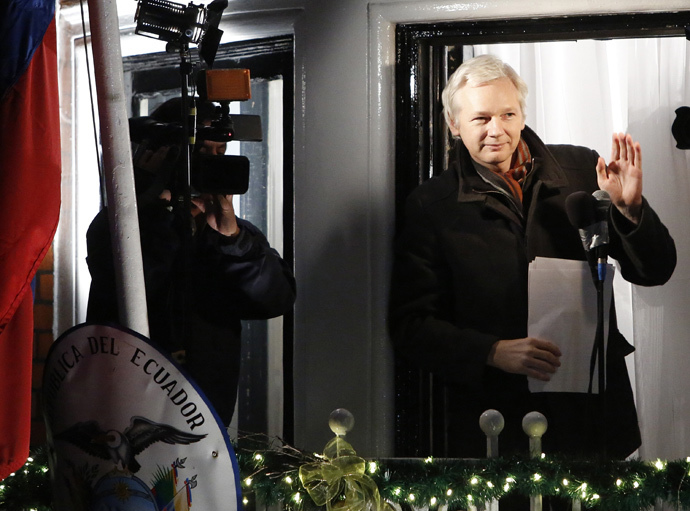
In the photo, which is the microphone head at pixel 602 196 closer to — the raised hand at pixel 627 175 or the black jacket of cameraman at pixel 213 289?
the raised hand at pixel 627 175

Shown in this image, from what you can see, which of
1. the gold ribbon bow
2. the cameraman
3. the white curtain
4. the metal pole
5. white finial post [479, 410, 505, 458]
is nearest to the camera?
the metal pole

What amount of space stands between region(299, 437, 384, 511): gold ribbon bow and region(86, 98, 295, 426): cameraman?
15.9 inches

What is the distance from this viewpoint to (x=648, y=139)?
165cm

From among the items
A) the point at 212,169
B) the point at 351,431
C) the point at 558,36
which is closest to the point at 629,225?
the point at 558,36

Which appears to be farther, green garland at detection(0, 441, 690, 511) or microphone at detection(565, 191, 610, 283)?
microphone at detection(565, 191, 610, 283)

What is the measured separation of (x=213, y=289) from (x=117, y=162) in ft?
1.75

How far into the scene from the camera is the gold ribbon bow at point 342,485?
1418mm

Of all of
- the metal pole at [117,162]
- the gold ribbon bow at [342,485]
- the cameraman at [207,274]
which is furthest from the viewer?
the cameraman at [207,274]

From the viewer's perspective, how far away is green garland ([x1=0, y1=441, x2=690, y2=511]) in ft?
4.80

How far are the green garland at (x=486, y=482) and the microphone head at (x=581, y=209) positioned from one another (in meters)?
0.50

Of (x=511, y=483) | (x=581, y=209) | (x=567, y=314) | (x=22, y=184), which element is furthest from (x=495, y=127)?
(x=22, y=184)

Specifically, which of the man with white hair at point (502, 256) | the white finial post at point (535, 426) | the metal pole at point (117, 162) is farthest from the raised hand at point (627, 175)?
the metal pole at point (117, 162)

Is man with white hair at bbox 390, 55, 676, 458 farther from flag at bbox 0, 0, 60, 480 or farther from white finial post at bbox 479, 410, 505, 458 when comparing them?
flag at bbox 0, 0, 60, 480

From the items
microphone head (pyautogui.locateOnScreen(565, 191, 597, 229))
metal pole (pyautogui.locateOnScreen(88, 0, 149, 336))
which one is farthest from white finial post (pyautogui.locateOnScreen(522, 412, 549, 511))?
metal pole (pyautogui.locateOnScreen(88, 0, 149, 336))
